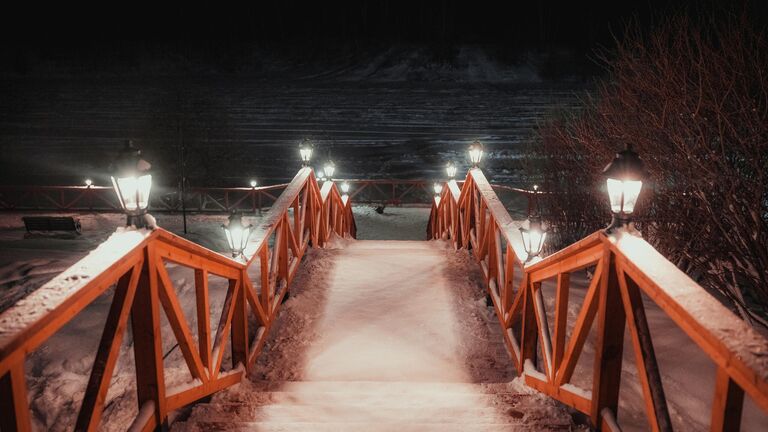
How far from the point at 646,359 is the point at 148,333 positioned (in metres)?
2.15

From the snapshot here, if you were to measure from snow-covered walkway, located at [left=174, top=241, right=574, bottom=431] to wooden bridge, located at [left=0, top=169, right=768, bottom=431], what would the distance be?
0.06ft

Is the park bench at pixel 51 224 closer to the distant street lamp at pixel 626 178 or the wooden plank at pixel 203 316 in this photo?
the wooden plank at pixel 203 316

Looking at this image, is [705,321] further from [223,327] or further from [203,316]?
[223,327]

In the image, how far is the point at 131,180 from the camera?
252 cm

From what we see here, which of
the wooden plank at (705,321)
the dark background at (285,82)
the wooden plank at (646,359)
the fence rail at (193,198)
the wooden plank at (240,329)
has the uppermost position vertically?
the dark background at (285,82)

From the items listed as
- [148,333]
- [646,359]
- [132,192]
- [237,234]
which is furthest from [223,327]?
[646,359]

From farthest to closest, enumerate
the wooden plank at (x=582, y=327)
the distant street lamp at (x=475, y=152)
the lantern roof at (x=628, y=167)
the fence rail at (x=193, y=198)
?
the fence rail at (x=193, y=198)
the distant street lamp at (x=475, y=152)
the lantern roof at (x=628, y=167)
the wooden plank at (x=582, y=327)

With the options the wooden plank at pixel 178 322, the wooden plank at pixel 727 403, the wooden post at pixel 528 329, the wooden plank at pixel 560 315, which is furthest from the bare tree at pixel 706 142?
the wooden plank at pixel 178 322

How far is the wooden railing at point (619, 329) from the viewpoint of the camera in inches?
60.7

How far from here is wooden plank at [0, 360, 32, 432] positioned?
149cm

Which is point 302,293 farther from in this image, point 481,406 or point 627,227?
point 627,227

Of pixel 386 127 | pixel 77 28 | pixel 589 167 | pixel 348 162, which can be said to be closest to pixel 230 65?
pixel 77 28

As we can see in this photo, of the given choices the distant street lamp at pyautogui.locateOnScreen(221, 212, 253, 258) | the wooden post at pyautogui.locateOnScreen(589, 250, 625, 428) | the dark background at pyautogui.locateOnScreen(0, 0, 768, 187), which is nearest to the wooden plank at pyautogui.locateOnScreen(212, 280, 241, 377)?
the distant street lamp at pyautogui.locateOnScreen(221, 212, 253, 258)

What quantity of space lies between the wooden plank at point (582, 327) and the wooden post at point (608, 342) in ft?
0.13
